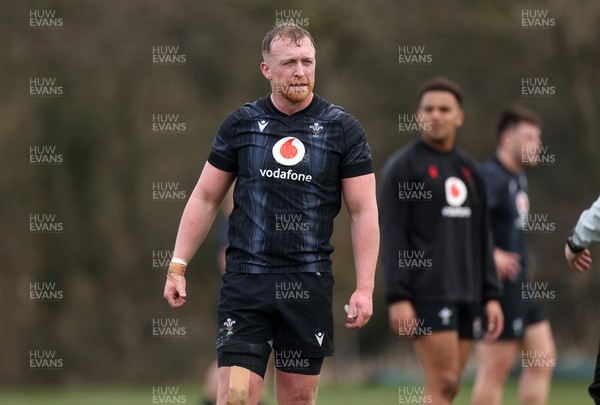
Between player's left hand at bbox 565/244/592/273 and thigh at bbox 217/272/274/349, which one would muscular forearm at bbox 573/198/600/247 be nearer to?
player's left hand at bbox 565/244/592/273

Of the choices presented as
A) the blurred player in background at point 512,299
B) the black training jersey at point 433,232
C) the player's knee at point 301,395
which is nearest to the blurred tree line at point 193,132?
the blurred player in background at point 512,299

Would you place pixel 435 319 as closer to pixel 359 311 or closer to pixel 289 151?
pixel 359 311

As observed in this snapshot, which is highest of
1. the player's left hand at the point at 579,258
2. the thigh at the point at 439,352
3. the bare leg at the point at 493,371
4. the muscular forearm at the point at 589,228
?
the muscular forearm at the point at 589,228

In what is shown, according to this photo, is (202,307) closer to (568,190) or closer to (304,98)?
(568,190)

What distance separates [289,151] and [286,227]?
0.39m

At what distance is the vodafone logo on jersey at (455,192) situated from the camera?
8.69m

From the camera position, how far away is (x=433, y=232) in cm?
863

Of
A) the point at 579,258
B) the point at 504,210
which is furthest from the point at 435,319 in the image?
the point at 579,258

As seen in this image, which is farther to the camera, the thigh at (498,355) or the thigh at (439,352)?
the thigh at (498,355)

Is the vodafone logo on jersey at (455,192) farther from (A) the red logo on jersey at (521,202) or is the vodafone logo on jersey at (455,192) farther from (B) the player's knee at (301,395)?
(B) the player's knee at (301,395)

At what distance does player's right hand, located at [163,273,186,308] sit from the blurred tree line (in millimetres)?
13317

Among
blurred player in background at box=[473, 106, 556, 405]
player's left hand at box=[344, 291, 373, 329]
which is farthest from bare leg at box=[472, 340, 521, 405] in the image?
player's left hand at box=[344, 291, 373, 329]

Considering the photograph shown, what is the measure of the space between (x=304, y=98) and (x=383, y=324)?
14505 millimetres

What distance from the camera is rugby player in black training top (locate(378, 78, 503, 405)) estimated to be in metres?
8.45
